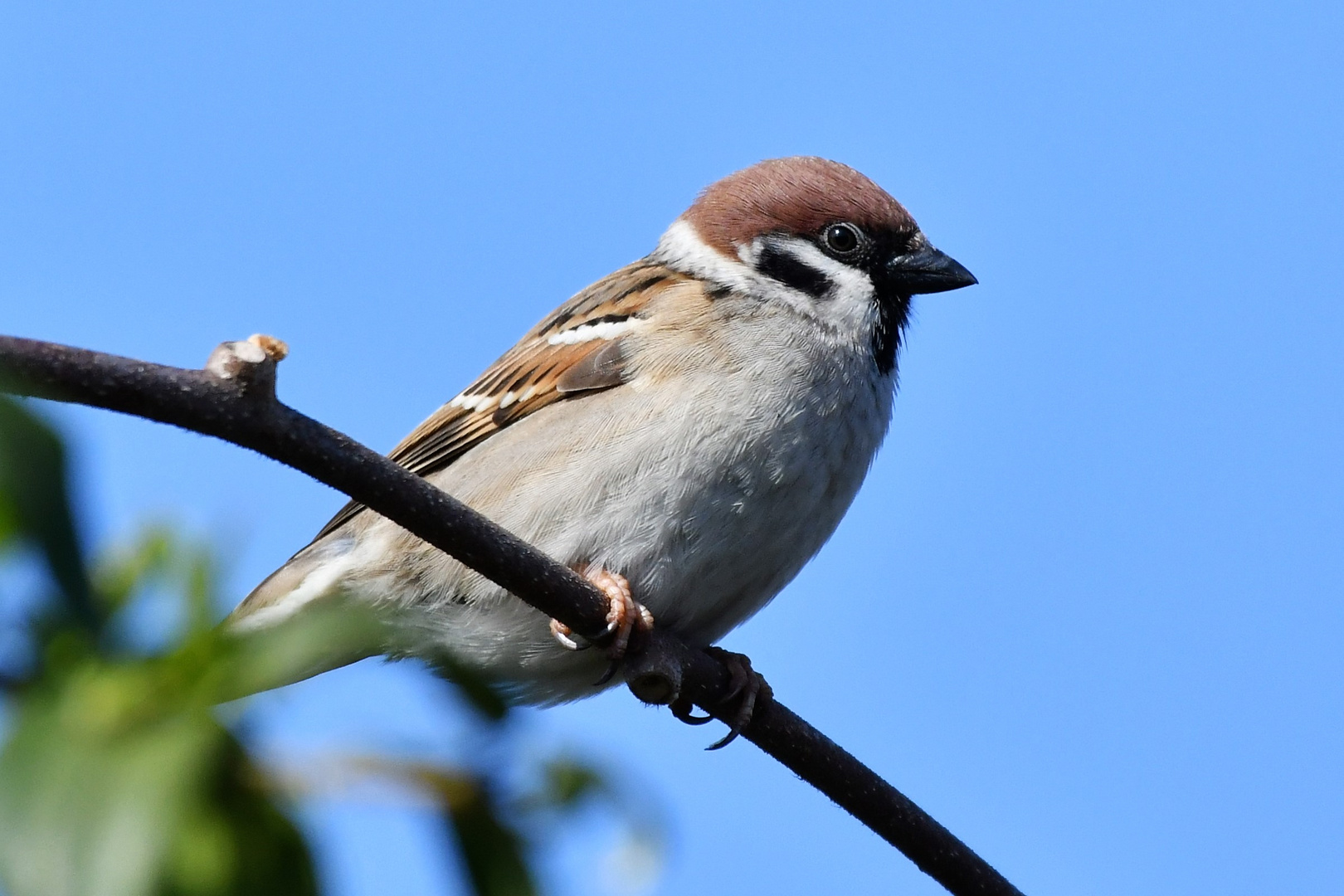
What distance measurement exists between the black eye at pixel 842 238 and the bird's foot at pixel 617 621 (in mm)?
1449

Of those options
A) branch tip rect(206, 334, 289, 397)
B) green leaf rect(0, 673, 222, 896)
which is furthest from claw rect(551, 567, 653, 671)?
green leaf rect(0, 673, 222, 896)

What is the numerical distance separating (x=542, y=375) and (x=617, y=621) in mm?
1097

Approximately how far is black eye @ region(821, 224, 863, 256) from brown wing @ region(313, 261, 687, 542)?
0.47m

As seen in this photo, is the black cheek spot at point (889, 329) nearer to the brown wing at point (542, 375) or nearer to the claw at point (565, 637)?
the brown wing at point (542, 375)

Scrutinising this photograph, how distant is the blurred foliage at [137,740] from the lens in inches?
36.5

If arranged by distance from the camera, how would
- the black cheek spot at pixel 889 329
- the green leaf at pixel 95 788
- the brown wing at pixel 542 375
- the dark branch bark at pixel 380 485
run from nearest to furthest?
the green leaf at pixel 95 788, the dark branch bark at pixel 380 485, the brown wing at pixel 542 375, the black cheek spot at pixel 889 329

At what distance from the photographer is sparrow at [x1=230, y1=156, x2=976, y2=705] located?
375cm

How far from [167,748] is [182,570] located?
7.6 inches

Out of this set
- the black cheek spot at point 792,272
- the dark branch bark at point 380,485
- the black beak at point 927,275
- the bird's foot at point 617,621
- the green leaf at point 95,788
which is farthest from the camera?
the black beak at point 927,275

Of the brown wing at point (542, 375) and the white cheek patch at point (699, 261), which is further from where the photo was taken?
the white cheek patch at point (699, 261)

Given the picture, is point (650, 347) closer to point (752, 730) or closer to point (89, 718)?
point (752, 730)

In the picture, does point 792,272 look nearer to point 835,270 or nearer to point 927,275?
point 835,270

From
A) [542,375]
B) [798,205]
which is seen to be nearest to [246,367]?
[542,375]

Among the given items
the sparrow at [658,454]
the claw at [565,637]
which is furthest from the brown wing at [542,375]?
the claw at [565,637]
